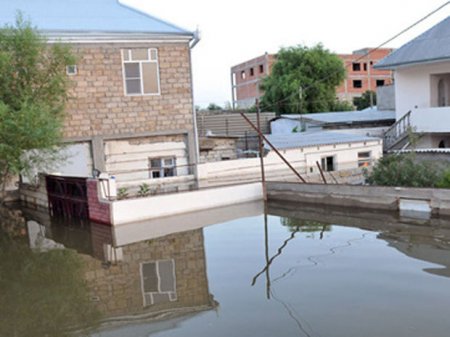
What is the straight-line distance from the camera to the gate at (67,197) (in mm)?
14391

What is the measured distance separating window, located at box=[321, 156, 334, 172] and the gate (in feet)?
30.3

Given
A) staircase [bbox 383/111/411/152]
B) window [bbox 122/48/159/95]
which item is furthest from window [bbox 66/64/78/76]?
staircase [bbox 383/111/411/152]

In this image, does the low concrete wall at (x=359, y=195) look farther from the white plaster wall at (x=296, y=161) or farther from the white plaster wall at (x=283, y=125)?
the white plaster wall at (x=283, y=125)

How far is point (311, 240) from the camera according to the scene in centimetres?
1126

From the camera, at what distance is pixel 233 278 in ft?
28.4

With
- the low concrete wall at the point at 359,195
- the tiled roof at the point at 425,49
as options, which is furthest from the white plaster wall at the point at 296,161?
the tiled roof at the point at 425,49

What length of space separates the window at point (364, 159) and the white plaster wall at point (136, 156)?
6.78 m

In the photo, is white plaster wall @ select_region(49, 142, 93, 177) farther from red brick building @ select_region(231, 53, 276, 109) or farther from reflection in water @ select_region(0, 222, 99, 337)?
red brick building @ select_region(231, 53, 276, 109)

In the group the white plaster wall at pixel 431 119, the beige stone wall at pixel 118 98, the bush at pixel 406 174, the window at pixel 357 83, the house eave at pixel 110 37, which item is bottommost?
the bush at pixel 406 174

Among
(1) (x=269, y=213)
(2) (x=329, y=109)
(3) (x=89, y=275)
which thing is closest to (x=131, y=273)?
(3) (x=89, y=275)

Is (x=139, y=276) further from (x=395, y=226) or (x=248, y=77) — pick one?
(x=248, y=77)

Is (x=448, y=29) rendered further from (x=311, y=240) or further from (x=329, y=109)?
(x=329, y=109)

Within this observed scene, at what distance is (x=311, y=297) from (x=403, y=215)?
6312 mm

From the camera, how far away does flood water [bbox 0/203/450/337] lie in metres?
6.68
